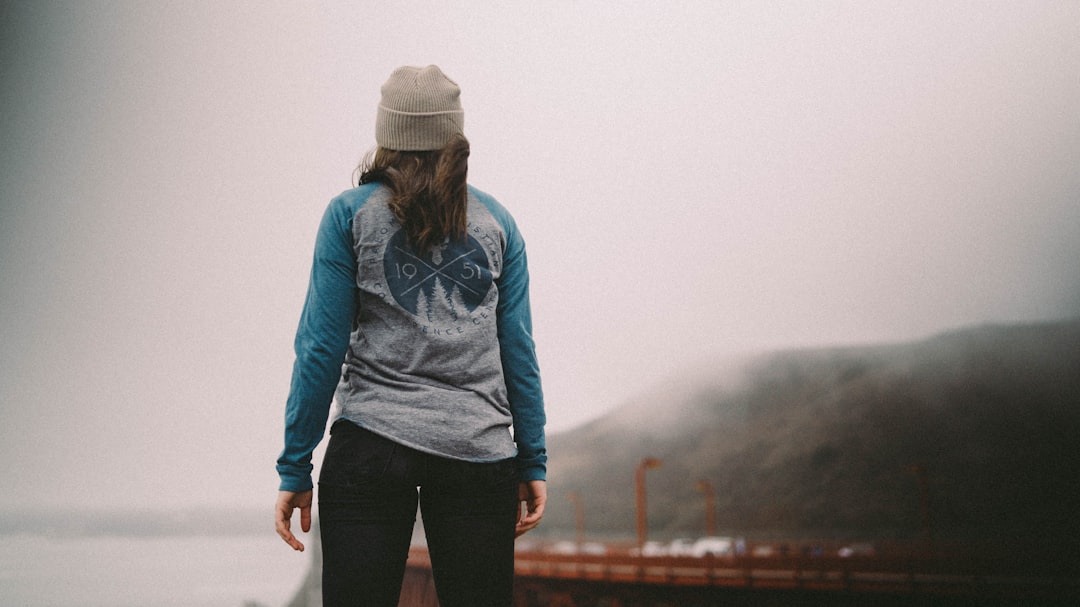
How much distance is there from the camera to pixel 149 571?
3422 mm

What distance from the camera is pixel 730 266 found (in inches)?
236

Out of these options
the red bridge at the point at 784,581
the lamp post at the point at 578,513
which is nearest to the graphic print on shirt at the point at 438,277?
the red bridge at the point at 784,581

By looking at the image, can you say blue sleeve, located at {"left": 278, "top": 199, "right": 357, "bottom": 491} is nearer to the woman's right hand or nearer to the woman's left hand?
the woman's right hand

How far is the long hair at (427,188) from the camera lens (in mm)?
1173

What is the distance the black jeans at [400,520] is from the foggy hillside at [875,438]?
3723 mm

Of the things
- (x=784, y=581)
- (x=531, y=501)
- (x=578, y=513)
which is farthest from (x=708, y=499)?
(x=531, y=501)

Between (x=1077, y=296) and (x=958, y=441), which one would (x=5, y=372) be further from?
(x=958, y=441)

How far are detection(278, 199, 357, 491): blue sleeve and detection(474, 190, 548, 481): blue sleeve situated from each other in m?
0.24

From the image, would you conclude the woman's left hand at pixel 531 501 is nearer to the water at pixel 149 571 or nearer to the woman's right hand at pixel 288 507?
the woman's right hand at pixel 288 507

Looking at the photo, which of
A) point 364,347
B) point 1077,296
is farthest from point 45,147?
point 1077,296

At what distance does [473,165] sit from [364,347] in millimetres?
2697

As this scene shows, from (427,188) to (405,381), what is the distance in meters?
0.26

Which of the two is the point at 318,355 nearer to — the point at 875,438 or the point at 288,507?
the point at 288,507

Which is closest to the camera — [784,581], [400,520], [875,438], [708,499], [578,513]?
[400,520]
